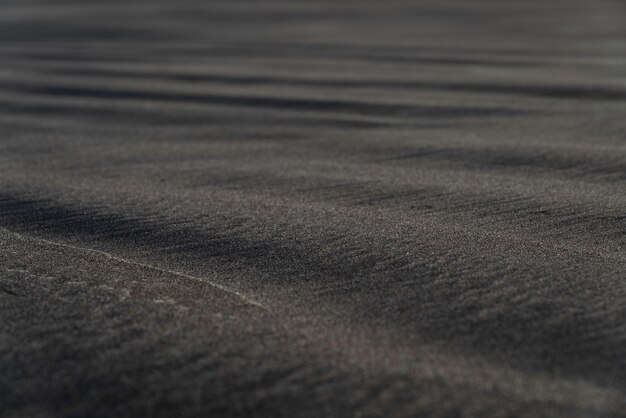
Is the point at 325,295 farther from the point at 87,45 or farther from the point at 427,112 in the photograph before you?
the point at 87,45

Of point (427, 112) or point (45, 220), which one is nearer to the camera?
point (45, 220)

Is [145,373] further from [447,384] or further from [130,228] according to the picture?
[130,228]

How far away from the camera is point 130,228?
4.55 ft

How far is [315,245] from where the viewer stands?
1.28 m

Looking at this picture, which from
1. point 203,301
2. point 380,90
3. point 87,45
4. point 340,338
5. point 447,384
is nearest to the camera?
point 447,384

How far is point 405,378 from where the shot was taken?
883 millimetres

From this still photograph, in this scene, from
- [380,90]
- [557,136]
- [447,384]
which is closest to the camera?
[447,384]

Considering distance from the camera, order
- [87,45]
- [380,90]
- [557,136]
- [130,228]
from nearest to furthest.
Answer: [130,228] → [557,136] → [380,90] → [87,45]

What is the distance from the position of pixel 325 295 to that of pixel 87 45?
10.6ft

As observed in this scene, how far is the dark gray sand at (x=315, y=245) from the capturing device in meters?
0.88

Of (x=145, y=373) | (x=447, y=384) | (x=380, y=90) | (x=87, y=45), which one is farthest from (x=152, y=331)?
(x=87, y=45)

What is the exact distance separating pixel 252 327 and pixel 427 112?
147 cm

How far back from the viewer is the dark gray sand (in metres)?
0.88

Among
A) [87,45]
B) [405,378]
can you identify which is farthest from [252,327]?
[87,45]
